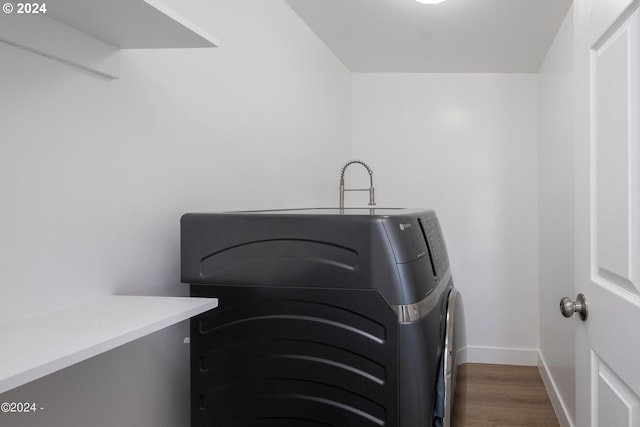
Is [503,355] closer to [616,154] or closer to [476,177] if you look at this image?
[476,177]

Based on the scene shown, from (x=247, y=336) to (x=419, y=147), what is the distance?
2.73 meters

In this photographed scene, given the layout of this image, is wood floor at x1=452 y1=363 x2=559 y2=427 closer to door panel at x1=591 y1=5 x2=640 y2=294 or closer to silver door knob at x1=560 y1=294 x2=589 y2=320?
silver door knob at x1=560 y1=294 x2=589 y2=320

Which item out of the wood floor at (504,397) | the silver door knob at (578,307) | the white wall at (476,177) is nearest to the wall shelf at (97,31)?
the silver door knob at (578,307)

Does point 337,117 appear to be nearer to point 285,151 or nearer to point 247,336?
point 285,151

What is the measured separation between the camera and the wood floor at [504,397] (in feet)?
8.86

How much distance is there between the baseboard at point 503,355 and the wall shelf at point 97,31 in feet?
10.6

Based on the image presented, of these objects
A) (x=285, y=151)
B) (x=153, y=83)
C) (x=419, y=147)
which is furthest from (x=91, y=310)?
(x=419, y=147)

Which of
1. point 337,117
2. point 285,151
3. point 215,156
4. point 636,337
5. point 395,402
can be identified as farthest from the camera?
point 337,117

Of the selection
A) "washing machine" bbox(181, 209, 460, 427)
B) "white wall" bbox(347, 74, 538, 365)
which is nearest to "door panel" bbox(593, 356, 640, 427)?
"washing machine" bbox(181, 209, 460, 427)

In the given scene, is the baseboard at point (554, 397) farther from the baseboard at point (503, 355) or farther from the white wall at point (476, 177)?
the white wall at point (476, 177)

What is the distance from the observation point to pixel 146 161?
1.38 meters

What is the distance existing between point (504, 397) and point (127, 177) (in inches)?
102

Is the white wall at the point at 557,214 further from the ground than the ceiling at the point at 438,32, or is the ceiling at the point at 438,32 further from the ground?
the ceiling at the point at 438,32
